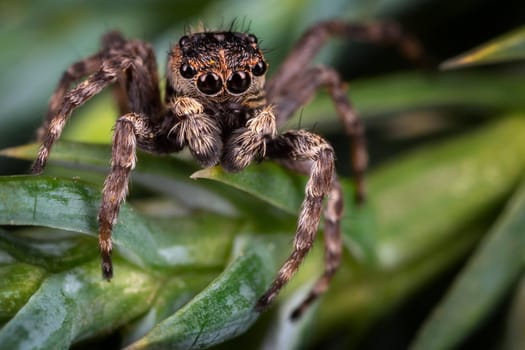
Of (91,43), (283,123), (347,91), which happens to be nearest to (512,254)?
(347,91)

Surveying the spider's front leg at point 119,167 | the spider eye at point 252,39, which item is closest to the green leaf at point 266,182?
the spider's front leg at point 119,167

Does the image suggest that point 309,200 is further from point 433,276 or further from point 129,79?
point 129,79

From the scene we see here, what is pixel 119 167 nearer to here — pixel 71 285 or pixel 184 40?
pixel 71 285

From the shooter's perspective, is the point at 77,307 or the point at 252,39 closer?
the point at 77,307

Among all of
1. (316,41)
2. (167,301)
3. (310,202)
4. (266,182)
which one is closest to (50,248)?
(167,301)

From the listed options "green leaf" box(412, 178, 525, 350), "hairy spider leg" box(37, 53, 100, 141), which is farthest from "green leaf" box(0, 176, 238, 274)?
"hairy spider leg" box(37, 53, 100, 141)

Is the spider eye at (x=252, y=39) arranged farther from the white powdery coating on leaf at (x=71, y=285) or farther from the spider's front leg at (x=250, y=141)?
the white powdery coating on leaf at (x=71, y=285)
